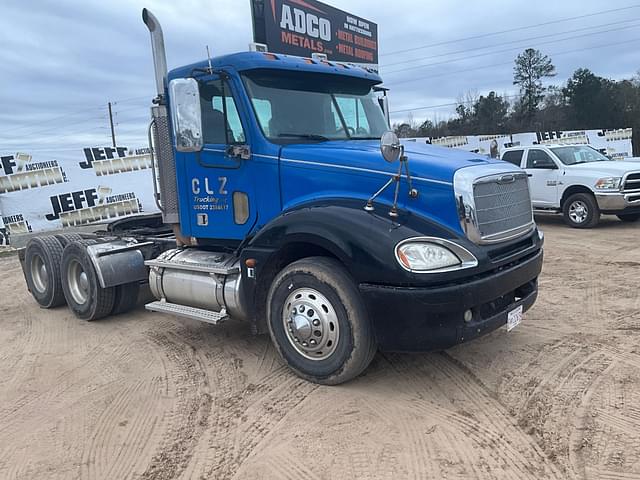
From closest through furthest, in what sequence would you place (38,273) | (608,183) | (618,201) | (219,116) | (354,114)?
(219,116), (354,114), (38,273), (618,201), (608,183)

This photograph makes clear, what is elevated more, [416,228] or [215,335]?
[416,228]

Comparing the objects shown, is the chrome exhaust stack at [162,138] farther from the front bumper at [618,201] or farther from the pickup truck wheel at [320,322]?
the front bumper at [618,201]

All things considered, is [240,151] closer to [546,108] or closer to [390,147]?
[390,147]

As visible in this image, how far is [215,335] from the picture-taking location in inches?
236

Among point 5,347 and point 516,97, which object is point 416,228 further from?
point 516,97

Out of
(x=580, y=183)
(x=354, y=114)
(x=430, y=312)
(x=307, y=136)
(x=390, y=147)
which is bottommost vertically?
(x=580, y=183)

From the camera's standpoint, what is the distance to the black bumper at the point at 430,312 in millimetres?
3822

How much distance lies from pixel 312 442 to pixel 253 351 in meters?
1.91

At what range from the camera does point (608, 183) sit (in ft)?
39.7

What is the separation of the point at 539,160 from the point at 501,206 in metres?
10.0

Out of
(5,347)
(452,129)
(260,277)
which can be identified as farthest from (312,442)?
(452,129)

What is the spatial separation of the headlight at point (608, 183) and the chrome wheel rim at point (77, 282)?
10705 mm

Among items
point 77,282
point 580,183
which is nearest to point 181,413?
point 77,282

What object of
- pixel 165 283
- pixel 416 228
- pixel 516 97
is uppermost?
pixel 516 97
